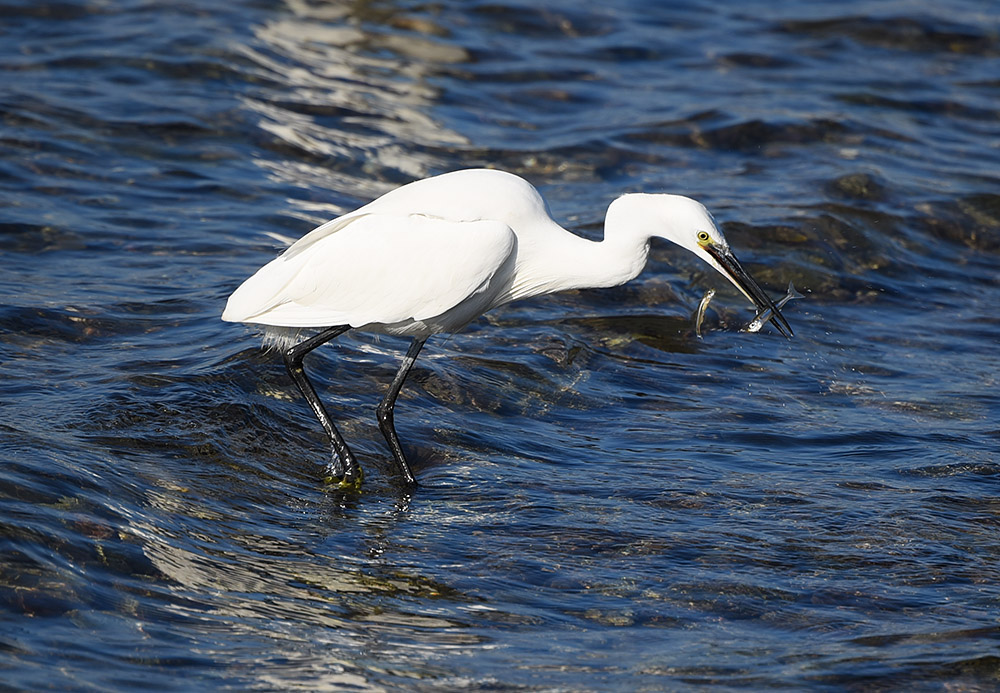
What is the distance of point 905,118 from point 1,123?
8404 millimetres

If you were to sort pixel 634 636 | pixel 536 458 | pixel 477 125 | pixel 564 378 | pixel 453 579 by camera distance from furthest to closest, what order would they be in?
pixel 477 125
pixel 564 378
pixel 536 458
pixel 453 579
pixel 634 636

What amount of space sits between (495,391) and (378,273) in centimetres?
141

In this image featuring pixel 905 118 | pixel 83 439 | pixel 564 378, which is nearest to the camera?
pixel 83 439

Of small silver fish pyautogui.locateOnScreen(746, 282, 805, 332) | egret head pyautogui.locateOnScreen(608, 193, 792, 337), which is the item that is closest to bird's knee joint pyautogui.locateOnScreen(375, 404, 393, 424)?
egret head pyautogui.locateOnScreen(608, 193, 792, 337)

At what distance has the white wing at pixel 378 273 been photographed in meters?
5.77

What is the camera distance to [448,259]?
578 cm

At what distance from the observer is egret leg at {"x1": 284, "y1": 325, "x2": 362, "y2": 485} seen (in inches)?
240

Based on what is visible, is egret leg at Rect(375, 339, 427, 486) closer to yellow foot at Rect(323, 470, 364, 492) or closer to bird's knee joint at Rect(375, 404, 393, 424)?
bird's knee joint at Rect(375, 404, 393, 424)

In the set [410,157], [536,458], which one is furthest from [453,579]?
[410,157]

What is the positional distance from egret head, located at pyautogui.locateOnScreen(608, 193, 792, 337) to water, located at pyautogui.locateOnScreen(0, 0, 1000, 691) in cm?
108

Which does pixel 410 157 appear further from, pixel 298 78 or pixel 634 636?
pixel 634 636

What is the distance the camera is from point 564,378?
24.2 feet

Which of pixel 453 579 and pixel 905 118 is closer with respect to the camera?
pixel 453 579

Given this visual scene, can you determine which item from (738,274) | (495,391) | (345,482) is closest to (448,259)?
(345,482)
